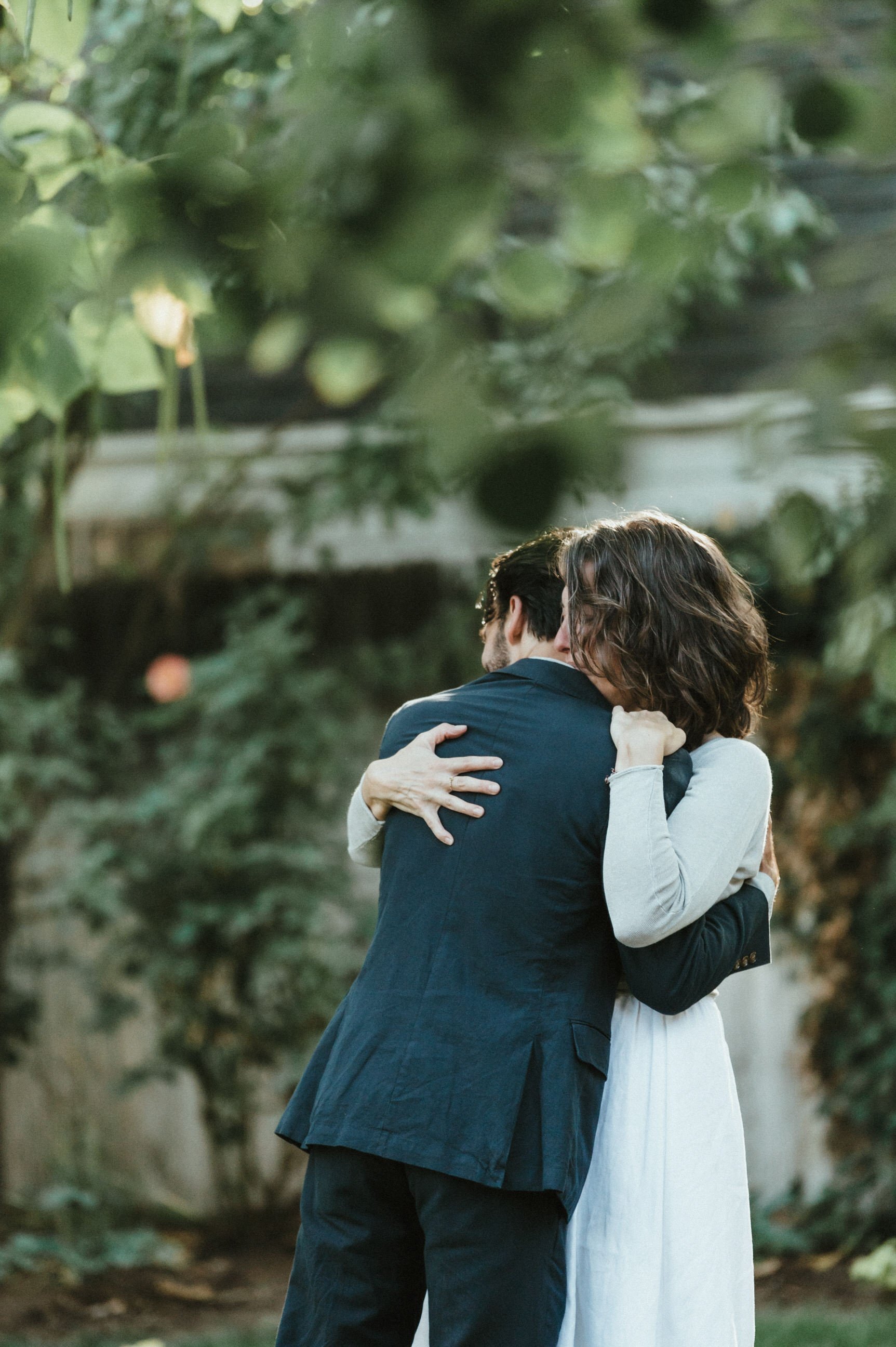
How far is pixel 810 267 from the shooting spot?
4.85 metres

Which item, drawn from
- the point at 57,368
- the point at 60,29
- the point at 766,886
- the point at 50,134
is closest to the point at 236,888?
the point at 766,886

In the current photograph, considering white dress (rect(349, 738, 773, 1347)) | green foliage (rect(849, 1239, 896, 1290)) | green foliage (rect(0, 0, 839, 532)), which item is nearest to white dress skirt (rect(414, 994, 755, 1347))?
white dress (rect(349, 738, 773, 1347))

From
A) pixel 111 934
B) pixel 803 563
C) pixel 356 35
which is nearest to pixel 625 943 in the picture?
pixel 803 563

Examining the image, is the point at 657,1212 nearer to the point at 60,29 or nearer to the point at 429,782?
the point at 429,782

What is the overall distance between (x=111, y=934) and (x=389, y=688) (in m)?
1.32

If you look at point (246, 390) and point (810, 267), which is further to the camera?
point (246, 390)

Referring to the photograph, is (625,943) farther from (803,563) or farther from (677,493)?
(677,493)

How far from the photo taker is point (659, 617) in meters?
1.99

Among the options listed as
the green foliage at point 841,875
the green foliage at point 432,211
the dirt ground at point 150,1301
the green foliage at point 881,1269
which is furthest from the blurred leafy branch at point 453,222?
the dirt ground at point 150,1301

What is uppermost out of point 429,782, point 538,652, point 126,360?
point 126,360

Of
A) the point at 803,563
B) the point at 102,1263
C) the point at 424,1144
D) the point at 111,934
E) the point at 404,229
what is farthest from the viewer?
the point at 111,934

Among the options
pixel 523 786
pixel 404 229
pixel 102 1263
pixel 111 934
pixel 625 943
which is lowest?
pixel 102 1263

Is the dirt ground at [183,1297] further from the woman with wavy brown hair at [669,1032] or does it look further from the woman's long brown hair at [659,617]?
the woman's long brown hair at [659,617]

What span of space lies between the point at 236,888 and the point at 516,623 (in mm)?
2717
